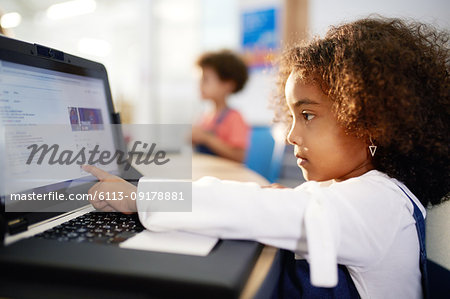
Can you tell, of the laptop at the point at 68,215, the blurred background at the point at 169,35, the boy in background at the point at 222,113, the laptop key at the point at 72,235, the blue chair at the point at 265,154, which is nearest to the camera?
the laptop at the point at 68,215

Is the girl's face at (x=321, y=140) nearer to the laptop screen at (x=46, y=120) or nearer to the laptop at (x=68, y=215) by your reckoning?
the laptop at (x=68, y=215)

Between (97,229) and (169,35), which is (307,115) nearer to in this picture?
(97,229)

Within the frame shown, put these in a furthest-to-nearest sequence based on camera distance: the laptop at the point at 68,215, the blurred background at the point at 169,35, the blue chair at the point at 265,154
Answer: the blurred background at the point at 169,35 → the blue chair at the point at 265,154 → the laptop at the point at 68,215

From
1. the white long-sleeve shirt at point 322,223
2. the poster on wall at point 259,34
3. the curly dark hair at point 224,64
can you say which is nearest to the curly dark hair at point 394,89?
the white long-sleeve shirt at point 322,223

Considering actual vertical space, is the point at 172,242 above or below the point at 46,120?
below

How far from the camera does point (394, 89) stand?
48 centimetres

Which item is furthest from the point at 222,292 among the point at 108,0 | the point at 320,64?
the point at 108,0

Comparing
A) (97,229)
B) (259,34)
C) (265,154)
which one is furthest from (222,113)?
(97,229)

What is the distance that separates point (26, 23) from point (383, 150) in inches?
105

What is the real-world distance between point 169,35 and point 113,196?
2.63 meters

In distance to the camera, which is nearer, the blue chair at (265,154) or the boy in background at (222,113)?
the blue chair at (265,154)

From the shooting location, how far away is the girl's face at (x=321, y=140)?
569 mm

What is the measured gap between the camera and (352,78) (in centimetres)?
50

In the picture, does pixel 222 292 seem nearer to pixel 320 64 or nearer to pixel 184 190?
pixel 184 190
